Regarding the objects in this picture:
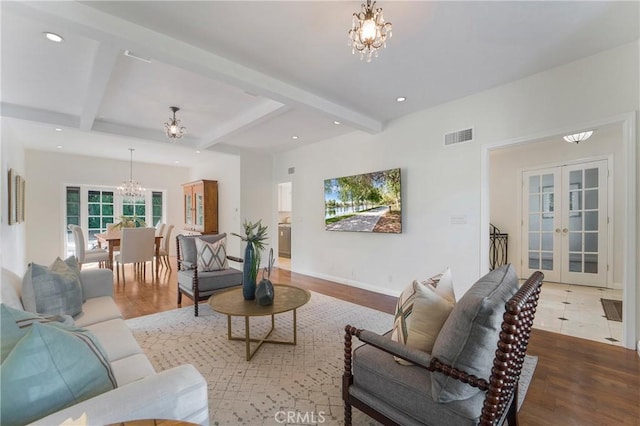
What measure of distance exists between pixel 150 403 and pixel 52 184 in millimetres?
7879

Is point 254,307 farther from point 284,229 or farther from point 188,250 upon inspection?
point 284,229

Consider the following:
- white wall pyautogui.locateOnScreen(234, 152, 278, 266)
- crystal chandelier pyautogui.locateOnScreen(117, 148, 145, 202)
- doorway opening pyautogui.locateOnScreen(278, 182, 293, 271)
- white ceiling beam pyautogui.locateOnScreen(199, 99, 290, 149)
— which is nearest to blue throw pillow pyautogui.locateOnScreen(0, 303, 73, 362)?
white ceiling beam pyautogui.locateOnScreen(199, 99, 290, 149)

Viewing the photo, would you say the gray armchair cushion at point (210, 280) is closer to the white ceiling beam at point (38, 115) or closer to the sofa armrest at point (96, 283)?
the sofa armrest at point (96, 283)

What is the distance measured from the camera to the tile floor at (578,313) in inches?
115

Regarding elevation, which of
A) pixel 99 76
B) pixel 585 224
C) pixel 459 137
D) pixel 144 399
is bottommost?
pixel 144 399

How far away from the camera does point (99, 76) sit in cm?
270

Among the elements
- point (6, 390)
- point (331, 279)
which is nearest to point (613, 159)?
point (331, 279)

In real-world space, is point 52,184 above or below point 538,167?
below

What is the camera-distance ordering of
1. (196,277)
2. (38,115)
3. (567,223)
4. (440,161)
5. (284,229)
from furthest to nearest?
1. (284,229)
2. (567,223)
3. (38,115)
4. (440,161)
5. (196,277)

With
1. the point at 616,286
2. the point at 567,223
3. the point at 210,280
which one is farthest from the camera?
the point at 567,223

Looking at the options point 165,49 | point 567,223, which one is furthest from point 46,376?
point 567,223

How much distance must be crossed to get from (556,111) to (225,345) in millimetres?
4061

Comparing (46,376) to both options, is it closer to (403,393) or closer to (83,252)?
(403,393)

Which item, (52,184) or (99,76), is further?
(52,184)
